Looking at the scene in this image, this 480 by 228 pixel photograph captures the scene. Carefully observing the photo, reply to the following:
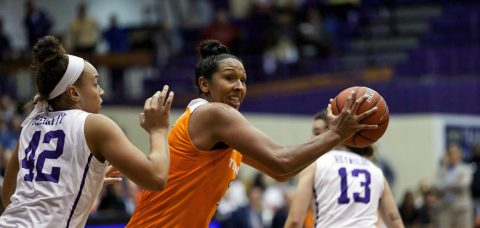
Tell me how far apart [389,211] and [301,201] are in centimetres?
71

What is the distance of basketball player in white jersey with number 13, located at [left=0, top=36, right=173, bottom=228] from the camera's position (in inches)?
203

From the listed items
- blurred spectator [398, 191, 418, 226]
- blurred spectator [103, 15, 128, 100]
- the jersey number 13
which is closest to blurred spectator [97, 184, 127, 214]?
blurred spectator [398, 191, 418, 226]

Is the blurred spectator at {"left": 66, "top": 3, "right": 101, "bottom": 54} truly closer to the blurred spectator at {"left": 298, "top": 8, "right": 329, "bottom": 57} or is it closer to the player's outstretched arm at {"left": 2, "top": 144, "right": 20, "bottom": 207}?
the blurred spectator at {"left": 298, "top": 8, "right": 329, "bottom": 57}

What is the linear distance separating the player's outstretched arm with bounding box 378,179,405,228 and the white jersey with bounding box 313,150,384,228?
3.9 inches

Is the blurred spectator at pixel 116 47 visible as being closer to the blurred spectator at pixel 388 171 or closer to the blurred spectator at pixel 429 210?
the blurred spectator at pixel 388 171

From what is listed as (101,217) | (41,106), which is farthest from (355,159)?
(101,217)

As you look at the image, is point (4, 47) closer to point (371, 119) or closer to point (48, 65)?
point (48, 65)

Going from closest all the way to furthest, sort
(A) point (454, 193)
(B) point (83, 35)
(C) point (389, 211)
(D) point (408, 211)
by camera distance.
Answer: (C) point (389, 211) → (D) point (408, 211) → (A) point (454, 193) → (B) point (83, 35)

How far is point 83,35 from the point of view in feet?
71.5

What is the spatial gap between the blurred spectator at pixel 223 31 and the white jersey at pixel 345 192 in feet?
48.6

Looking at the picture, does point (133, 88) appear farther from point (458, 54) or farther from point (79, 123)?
point (79, 123)

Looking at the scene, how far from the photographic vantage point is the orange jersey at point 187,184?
6055 millimetres

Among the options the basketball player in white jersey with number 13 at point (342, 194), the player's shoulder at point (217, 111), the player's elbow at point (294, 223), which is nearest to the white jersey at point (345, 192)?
the basketball player in white jersey with number 13 at point (342, 194)

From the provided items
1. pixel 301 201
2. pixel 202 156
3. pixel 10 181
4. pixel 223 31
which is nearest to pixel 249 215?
pixel 301 201
